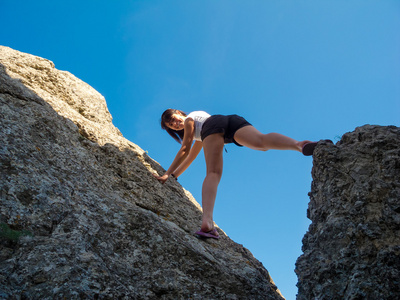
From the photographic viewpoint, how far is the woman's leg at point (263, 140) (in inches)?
197

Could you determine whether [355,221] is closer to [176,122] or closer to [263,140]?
[263,140]

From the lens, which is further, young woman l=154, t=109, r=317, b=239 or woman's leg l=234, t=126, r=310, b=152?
young woman l=154, t=109, r=317, b=239

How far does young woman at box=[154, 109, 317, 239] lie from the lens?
5.21 metres

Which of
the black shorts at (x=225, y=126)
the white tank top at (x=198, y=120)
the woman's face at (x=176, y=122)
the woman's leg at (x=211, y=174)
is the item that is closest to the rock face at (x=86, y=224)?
the woman's leg at (x=211, y=174)

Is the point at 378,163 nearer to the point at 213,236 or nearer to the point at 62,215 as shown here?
the point at 213,236

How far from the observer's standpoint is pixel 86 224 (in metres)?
3.90

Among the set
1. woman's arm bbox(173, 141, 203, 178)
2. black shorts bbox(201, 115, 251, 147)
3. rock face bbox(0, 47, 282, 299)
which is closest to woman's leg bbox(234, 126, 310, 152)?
black shorts bbox(201, 115, 251, 147)

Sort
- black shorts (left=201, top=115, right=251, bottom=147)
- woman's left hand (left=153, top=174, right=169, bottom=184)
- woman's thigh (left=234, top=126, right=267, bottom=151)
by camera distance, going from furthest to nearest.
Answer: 1. woman's left hand (left=153, top=174, right=169, bottom=184)
2. black shorts (left=201, top=115, right=251, bottom=147)
3. woman's thigh (left=234, top=126, right=267, bottom=151)

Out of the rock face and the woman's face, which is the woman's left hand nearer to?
the rock face

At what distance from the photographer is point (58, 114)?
6285mm

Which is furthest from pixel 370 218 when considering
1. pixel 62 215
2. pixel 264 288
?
pixel 62 215

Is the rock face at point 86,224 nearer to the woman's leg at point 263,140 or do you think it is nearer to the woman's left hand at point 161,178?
the woman's left hand at point 161,178

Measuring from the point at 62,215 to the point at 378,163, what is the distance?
3.57 meters

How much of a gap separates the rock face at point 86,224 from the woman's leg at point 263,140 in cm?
167
